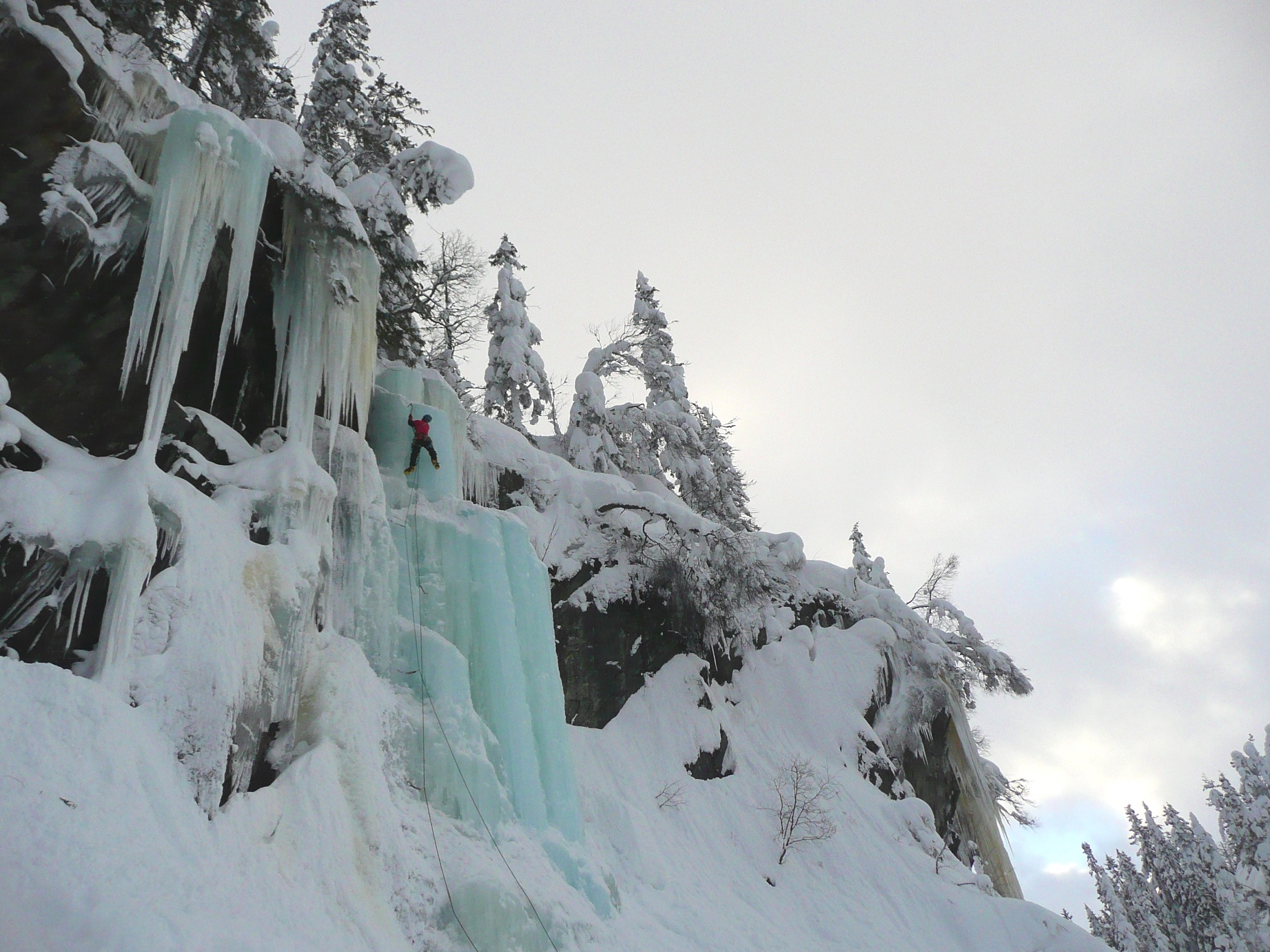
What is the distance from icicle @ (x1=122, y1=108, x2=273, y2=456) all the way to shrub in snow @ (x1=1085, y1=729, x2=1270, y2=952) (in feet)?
123

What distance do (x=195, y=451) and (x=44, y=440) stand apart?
1161 millimetres

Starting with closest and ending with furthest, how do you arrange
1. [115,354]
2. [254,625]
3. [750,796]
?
[254,625] → [115,354] → [750,796]

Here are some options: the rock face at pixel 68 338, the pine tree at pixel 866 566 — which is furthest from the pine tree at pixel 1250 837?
the rock face at pixel 68 338

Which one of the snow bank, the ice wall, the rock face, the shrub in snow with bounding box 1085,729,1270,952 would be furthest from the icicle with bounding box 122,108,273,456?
the shrub in snow with bounding box 1085,729,1270,952

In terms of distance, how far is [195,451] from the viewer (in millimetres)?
6277

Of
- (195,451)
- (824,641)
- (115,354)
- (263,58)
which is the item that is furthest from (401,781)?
(824,641)

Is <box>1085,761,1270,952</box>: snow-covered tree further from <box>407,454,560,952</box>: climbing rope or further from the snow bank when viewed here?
<box>407,454,560,952</box>: climbing rope

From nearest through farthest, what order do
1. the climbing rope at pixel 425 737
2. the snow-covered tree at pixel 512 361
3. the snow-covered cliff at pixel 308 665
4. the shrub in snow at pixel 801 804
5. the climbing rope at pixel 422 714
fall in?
the snow-covered cliff at pixel 308 665 < the climbing rope at pixel 422 714 < the climbing rope at pixel 425 737 < the shrub in snow at pixel 801 804 < the snow-covered tree at pixel 512 361

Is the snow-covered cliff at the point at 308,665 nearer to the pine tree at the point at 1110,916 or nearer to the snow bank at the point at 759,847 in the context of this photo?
the snow bank at the point at 759,847

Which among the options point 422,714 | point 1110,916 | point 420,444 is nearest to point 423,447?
point 420,444

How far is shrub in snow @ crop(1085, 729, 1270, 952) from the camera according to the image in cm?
3095

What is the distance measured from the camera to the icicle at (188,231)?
586 cm

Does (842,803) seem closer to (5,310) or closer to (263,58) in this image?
(5,310)

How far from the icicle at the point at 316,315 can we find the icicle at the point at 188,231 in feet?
2.37
